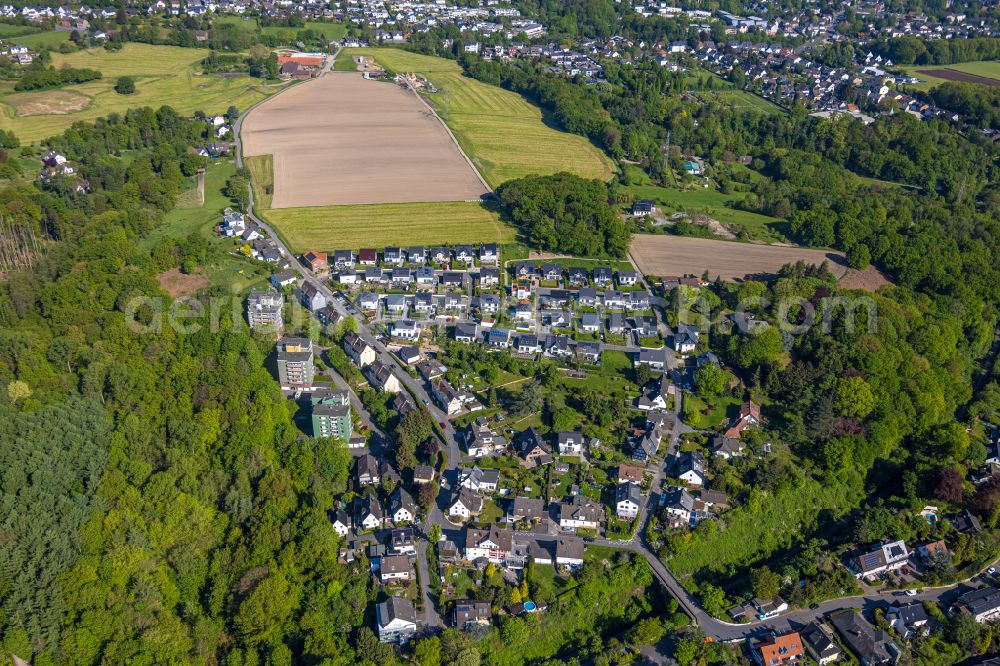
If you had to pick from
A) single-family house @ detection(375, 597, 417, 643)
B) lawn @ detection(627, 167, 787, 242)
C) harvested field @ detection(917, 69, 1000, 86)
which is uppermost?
harvested field @ detection(917, 69, 1000, 86)

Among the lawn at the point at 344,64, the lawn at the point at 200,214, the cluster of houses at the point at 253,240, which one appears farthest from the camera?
the lawn at the point at 344,64

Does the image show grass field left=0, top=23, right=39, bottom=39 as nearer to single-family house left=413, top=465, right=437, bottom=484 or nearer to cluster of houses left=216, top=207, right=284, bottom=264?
cluster of houses left=216, top=207, right=284, bottom=264

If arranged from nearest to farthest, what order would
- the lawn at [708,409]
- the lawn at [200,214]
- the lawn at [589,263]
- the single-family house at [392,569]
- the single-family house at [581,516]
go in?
the single-family house at [392,569]
the single-family house at [581,516]
the lawn at [708,409]
the lawn at [589,263]
the lawn at [200,214]

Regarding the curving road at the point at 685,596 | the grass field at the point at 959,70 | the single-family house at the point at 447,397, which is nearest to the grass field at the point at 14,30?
the single-family house at the point at 447,397

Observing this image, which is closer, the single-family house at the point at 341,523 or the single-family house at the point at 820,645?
the single-family house at the point at 820,645

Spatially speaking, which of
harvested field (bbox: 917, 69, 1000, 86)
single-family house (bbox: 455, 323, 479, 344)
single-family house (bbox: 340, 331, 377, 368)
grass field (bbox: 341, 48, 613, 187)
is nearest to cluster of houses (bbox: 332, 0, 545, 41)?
grass field (bbox: 341, 48, 613, 187)

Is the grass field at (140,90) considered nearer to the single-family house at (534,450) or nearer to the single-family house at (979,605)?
the single-family house at (534,450)
